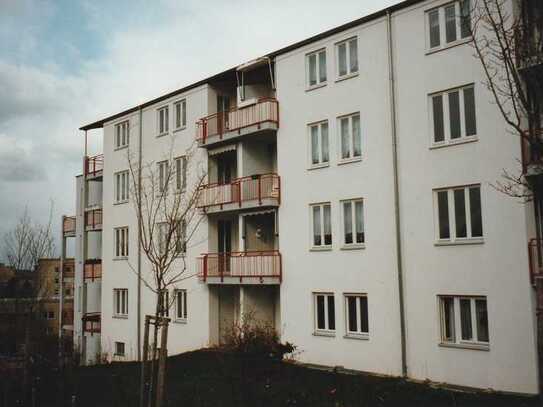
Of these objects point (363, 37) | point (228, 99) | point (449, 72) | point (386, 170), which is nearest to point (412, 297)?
point (386, 170)

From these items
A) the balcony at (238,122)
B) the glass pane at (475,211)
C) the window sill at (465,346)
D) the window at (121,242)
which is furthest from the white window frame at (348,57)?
the window at (121,242)

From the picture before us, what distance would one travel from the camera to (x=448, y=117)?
65.7 feet

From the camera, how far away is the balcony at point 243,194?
83.6 feet

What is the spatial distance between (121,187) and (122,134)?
10.5 feet

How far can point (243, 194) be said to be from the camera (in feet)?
87.1

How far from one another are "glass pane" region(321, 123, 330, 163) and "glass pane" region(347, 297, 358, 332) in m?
5.60

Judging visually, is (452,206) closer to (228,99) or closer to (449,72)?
(449,72)

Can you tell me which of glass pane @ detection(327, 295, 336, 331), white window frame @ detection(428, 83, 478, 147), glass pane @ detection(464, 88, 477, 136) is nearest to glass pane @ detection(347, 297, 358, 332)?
glass pane @ detection(327, 295, 336, 331)

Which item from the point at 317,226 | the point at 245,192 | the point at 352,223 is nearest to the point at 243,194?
the point at 245,192

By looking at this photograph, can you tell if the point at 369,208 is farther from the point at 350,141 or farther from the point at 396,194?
the point at 350,141

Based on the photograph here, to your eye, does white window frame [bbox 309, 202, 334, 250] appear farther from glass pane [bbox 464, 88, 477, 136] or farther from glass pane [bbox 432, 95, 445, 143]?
glass pane [bbox 464, 88, 477, 136]

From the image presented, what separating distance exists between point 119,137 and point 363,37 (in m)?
18.7

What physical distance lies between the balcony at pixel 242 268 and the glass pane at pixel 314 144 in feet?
14.0

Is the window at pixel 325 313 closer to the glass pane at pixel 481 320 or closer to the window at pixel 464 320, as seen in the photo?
the window at pixel 464 320
